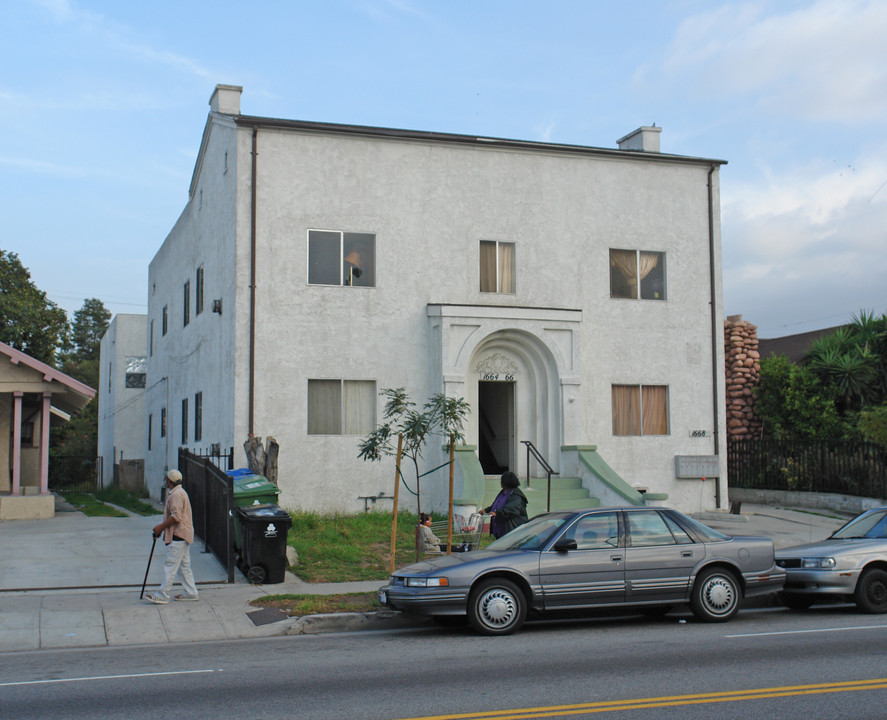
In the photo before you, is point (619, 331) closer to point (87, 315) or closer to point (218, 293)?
point (218, 293)

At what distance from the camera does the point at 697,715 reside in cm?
662

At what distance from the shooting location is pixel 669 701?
702 centimetres

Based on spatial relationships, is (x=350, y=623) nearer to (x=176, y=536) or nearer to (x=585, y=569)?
(x=176, y=536)

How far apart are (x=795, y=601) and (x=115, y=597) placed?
8883 mm

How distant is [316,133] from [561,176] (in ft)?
18.9

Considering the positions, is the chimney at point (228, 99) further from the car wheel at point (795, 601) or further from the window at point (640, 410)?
the car wheel at point (795, 601)

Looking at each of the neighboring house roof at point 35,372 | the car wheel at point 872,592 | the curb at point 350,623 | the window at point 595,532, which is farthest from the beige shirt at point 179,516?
the neighboring house roof at point 35,372

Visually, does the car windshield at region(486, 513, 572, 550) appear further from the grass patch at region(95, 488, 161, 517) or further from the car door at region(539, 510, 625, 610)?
the grass patch at region(95, 488, 161, 517)

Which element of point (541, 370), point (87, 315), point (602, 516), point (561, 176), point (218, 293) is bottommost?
point (602, 516)

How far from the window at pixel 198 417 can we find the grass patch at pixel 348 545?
5582 millimetres

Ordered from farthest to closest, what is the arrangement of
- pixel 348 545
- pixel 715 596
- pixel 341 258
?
pixel 341 258
pixel 348 545
pixel 715 596

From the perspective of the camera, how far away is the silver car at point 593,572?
33.7 feet

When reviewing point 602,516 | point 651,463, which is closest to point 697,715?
point 602,516

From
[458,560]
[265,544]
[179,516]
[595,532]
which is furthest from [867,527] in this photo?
[179,516]
